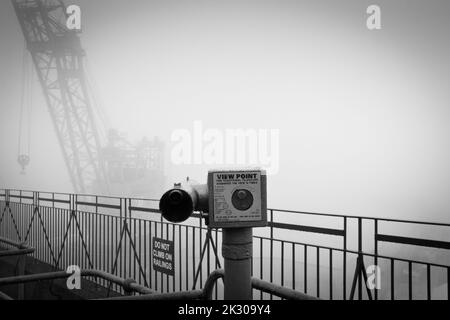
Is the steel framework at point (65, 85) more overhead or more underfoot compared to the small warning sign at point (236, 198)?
more overhead

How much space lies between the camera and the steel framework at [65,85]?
108 ft

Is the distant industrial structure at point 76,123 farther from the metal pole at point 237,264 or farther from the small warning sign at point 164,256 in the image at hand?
the metal pole at point 237,264

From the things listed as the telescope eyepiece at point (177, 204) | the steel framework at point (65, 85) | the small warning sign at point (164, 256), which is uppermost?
the steel framework at point (65, 85)

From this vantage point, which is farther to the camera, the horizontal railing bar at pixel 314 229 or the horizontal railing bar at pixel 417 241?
the horizontal railing bar at pixel 314 229

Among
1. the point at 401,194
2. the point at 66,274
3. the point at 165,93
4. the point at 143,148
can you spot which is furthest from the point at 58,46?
the point at 165,93

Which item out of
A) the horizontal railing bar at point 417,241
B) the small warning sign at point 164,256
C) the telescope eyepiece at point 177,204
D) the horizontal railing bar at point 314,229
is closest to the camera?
the telescope eyepiece at point 177,204

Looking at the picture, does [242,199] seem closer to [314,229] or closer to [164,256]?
[314,229]

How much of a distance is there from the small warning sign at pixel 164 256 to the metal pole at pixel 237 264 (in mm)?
3442

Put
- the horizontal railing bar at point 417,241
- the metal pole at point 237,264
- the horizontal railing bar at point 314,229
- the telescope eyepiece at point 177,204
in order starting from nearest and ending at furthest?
the telescope eyepiece at point 177,204
the metal pole at point 237,264
the horizontal railing bar at point 417,241
the horizontal railing bar at point 314,229

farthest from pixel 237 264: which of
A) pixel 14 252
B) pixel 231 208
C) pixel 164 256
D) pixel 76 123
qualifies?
pixel 76 123

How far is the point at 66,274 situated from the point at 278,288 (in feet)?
6.81

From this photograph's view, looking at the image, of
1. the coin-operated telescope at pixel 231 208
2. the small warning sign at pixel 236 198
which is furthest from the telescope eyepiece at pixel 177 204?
the small warning sign at pixel 236 198
